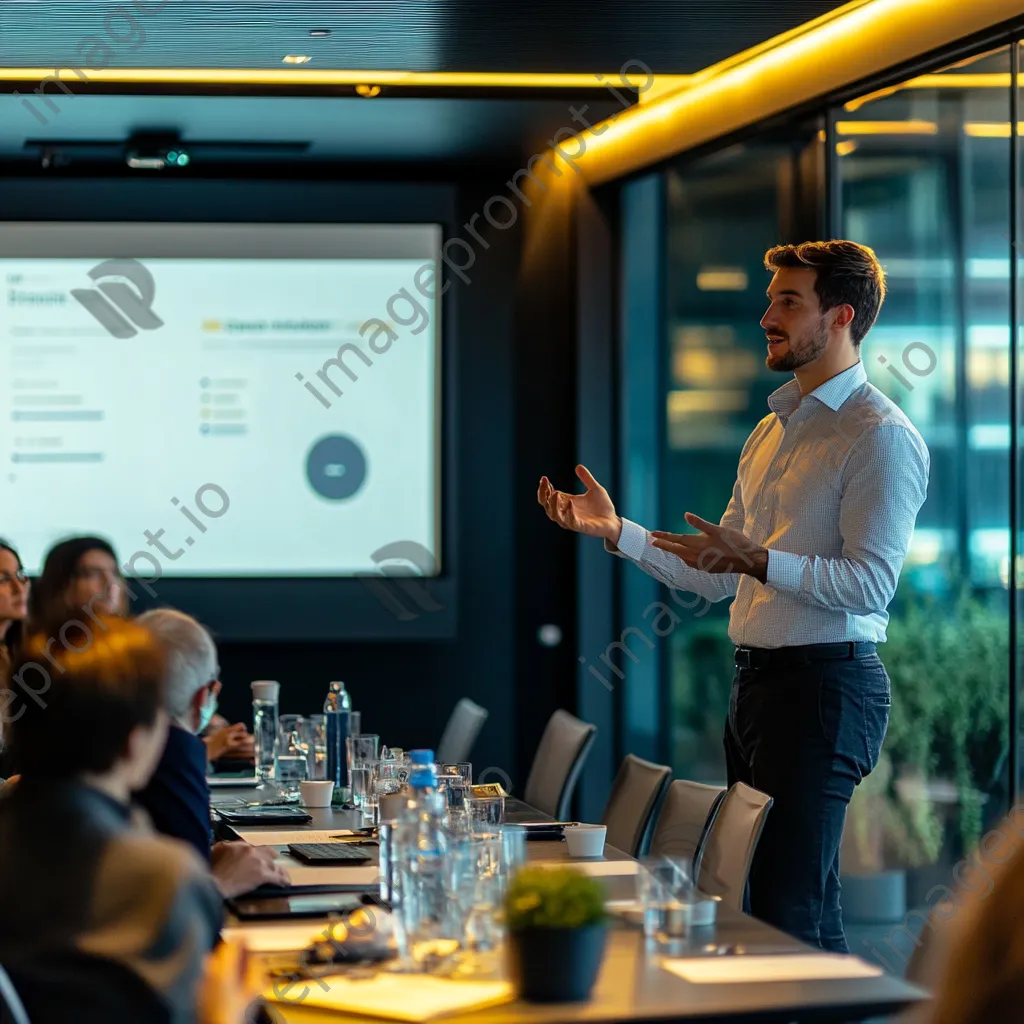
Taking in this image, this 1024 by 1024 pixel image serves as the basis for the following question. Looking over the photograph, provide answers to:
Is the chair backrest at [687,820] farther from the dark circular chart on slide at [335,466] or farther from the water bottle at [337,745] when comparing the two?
the dark circular chart on slide at [335,466]

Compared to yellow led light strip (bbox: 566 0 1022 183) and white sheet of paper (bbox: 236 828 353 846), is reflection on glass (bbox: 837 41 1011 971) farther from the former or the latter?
white sheet of paper (bbox: 236 828 353 846)

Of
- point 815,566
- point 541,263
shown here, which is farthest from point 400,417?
point 815,566

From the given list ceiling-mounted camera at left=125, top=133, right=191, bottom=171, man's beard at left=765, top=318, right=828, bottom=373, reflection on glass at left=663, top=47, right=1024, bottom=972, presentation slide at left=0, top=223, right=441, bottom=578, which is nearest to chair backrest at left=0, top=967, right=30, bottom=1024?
man's beard at left=765, top=318, right=828, bottom=373

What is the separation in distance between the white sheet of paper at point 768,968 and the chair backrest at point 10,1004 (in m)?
1.01

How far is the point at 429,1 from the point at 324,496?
3208 millimetres

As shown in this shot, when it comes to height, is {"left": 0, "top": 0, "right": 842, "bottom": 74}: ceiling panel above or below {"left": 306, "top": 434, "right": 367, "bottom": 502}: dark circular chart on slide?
above

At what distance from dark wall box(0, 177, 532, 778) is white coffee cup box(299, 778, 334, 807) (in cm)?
358

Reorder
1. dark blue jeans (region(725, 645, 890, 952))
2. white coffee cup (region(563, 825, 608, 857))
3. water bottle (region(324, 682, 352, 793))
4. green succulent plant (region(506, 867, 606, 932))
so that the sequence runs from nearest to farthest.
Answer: green succulent plant (region(506, 867, 606, 932))
white coffee cup (region(563, 825, 608, 857))
dark blue jeans (region(725, 645, 890, 952))
water bottle (region(324, 682, 352, 793))

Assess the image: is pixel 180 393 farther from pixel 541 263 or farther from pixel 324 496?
pixel 541 263

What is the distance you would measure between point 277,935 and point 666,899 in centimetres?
69

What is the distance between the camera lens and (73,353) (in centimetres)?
762

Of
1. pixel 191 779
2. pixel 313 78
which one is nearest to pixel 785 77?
pixel 313 78

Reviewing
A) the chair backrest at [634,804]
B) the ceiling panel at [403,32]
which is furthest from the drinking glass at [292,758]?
the ceiling panel at [403,32]

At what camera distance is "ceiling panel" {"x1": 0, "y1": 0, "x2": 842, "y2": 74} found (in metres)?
5.18
